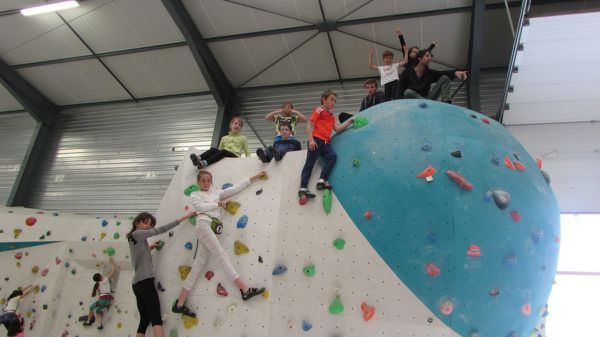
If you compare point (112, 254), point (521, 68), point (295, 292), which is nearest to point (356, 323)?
point (295, 292)

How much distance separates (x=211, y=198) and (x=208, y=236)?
0.48 meters

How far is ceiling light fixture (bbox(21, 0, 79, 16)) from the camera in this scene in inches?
389

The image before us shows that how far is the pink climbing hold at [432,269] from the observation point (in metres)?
3.73

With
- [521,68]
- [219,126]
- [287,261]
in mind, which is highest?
[219,126]

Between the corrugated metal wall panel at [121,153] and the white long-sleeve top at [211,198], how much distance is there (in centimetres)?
674

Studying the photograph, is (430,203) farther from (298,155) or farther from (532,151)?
(532,151)

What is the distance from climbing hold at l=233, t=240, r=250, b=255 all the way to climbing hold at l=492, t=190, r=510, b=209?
105 inches

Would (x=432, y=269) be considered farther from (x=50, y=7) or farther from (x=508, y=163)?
(x=50, y=7)

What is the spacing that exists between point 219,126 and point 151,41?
2.91 meters

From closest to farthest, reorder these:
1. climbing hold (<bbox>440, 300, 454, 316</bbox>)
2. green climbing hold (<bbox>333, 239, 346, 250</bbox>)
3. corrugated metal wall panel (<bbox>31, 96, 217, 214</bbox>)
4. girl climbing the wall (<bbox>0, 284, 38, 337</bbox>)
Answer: climbing hold (<bbox>440, 300, 454, 316</bbox>), green climbing hold (<bbox>333, 239, 346, 250</bbox>), girl climbing the wall (<bbox>0, 284, 38, 337</bbox>), corrugated metal wall panel (<bbox>31, 96, 217, 214</bbox>)

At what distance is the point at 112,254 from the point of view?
714 centimetres

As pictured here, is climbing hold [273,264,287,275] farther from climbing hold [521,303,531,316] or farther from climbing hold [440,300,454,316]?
climbing hold [521,303,531,316]

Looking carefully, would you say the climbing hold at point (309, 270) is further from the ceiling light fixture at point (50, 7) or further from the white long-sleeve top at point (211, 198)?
the ceiling light fixture at point (50, 7)

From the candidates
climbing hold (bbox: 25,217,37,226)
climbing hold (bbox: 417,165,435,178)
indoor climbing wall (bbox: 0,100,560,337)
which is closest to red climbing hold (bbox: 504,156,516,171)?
indoor climbing wall (bbox: 0,100,560,337)
